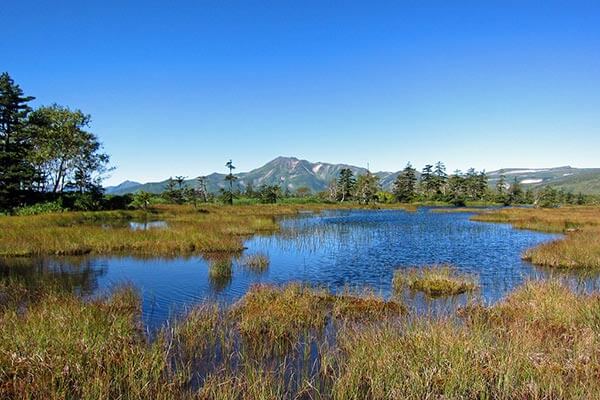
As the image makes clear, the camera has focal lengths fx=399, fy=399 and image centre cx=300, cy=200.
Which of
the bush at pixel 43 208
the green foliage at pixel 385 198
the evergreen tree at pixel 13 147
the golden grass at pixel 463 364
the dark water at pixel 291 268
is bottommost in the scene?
the dark water at pixel 291 268

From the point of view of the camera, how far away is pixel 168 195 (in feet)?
283

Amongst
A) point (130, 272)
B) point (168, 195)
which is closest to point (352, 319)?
point (130, 272)

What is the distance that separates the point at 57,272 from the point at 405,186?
373 feet

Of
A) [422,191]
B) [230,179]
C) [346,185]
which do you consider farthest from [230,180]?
[422,191]

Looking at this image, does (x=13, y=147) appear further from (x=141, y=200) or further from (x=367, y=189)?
(x=367, y=189)

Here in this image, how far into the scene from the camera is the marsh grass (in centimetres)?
1537

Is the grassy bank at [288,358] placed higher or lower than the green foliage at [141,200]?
lower

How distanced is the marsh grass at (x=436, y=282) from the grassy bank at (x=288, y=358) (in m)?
4.23

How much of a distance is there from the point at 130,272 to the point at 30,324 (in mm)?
10855

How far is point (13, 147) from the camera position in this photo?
48438 millimetres

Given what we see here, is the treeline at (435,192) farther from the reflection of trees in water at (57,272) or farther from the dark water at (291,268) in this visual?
the reflection of trees in water at (57,272)

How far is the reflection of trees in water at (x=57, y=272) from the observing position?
15.7 meters

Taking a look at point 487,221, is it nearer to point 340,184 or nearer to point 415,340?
point 415,340

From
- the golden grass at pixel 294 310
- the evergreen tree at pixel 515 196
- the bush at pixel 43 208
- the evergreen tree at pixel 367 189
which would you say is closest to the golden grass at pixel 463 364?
the golden grass at pixel 294 310
